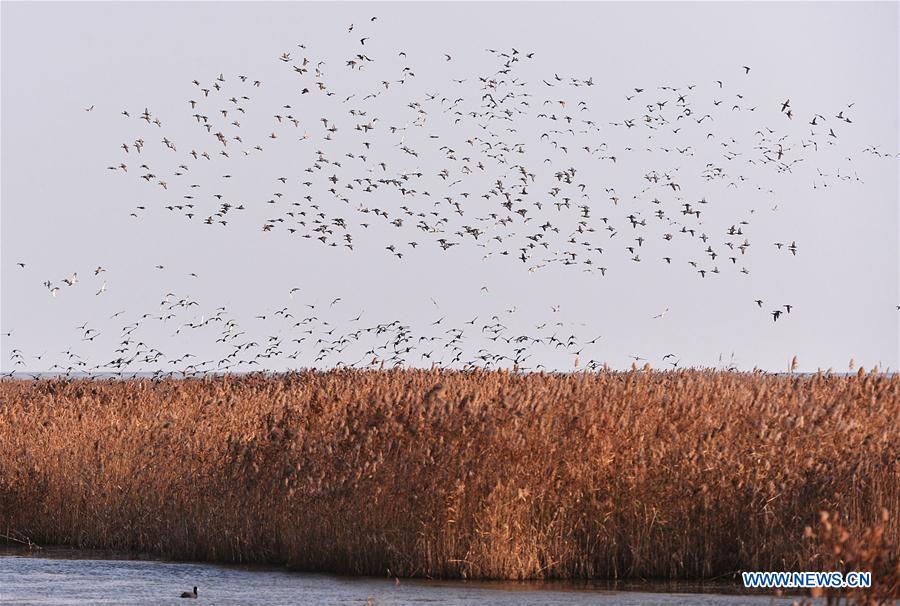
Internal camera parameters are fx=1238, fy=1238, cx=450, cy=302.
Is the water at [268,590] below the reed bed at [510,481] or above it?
below

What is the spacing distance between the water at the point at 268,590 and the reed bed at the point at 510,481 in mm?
554

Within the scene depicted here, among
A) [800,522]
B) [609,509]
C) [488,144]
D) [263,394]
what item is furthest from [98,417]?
[800,522]

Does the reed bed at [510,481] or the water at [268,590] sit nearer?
the water at [268,590]

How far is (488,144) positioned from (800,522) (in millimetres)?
10136

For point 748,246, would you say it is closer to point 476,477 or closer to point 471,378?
point 471,378

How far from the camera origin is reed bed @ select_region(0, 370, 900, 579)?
47.5 feet

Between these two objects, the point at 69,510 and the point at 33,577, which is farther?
the point at 69,510

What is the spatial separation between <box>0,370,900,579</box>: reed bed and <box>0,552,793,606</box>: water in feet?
1.82

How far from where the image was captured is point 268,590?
1412 centimetres

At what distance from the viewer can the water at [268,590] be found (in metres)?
13.2

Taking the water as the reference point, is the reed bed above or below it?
above

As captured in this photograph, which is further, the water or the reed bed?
the reed bed

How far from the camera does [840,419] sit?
598 inches

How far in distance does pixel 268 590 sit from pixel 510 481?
308 cm
